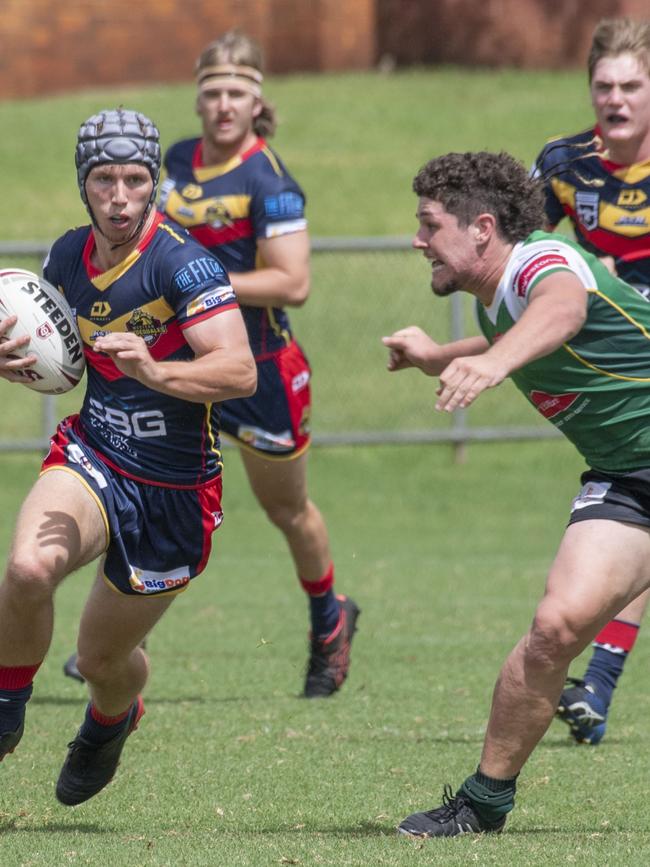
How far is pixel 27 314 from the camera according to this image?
5.09 m

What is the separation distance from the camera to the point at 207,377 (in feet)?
15.7

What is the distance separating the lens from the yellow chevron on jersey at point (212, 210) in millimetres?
7137

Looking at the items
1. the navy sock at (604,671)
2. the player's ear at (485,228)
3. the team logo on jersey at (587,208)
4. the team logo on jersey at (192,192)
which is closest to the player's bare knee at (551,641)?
the player's ear at (485,228)

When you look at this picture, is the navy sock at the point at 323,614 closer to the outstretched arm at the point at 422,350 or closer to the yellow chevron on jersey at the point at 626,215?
the yellow chevron on jersey at the point at 626,215

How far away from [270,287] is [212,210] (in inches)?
19.7

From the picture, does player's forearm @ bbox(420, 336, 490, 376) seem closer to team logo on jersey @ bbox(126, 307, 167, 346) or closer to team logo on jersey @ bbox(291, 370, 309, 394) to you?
team logo on jersey @ bbox(126, 307, 167, 346)

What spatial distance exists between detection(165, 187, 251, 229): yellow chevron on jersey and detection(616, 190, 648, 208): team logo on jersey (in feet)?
5.68

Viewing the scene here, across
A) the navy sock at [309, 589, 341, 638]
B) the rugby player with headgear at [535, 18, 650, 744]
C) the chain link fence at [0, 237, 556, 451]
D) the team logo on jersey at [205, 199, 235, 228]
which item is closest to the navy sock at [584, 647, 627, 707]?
the rugby player with headgear at [535, 18, 650, 744]

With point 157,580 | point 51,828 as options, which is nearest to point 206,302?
point 157,580

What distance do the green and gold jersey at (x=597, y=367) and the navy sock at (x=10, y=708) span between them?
193 centimetres

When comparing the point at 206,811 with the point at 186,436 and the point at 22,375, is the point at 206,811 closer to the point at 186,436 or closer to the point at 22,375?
the point at 186,436

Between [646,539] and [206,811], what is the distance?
68.9 inches

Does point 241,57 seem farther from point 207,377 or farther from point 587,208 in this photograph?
point 207,377

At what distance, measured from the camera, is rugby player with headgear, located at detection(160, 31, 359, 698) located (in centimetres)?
710
